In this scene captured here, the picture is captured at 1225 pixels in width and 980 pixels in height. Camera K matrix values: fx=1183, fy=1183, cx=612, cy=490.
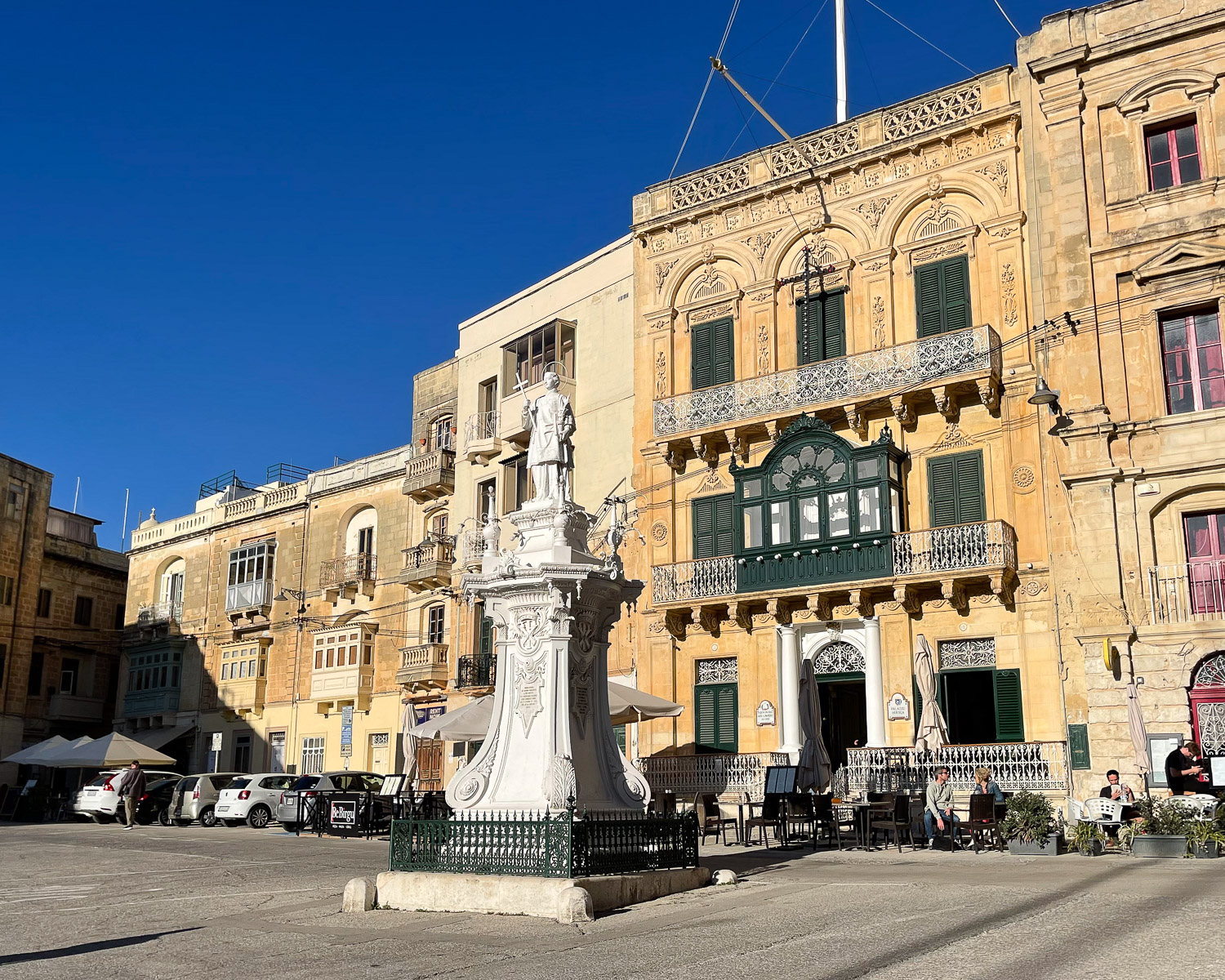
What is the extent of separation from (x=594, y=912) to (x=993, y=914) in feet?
11.3

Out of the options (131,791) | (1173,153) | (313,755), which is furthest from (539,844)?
(313,755)

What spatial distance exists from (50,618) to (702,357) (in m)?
33.2

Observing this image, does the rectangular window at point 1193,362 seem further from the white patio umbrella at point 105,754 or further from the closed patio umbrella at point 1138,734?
the white patio umbrella at point 105,754

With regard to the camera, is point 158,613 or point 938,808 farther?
point 158,613

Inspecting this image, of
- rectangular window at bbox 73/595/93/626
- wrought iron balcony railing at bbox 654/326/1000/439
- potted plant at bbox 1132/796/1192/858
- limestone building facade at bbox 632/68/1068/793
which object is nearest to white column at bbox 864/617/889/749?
limestone building facade at bbox 632/68/1068/793

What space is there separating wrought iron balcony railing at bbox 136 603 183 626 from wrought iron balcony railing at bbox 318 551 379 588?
10.1 meters

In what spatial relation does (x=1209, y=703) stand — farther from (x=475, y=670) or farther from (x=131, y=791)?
(x=131, y=791)

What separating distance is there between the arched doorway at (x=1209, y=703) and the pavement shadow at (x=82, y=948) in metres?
17.2

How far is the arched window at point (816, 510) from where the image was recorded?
25.5 metres

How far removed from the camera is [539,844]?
11.1 metres

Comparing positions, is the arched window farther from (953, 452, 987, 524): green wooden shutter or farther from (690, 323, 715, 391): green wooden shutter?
(690, 323, 715, 391): green wooden shutter

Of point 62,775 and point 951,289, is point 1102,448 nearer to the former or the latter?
point 951,289

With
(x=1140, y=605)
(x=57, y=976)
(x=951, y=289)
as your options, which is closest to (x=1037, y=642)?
(x=1140, y=605)

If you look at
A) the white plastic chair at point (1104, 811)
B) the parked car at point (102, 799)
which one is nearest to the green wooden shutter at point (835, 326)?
the white plastic chair at point (1104, 811)
